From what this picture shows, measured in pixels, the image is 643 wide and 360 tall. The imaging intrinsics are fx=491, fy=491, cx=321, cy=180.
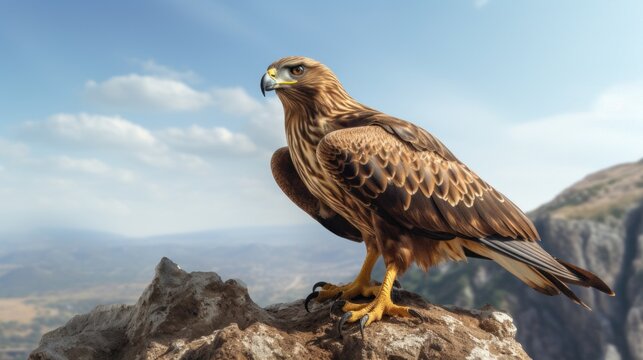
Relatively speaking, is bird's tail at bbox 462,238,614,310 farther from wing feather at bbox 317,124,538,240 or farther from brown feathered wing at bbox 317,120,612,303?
wing feather at bbox 317,124,538,240

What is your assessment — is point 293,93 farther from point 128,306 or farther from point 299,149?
point 128,306

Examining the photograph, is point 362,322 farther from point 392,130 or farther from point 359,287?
point 392,130

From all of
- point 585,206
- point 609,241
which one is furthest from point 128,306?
point 585,206

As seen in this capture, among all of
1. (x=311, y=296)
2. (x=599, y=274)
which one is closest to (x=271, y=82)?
(x=311, y=296)

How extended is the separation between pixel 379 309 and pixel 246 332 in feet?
5.11

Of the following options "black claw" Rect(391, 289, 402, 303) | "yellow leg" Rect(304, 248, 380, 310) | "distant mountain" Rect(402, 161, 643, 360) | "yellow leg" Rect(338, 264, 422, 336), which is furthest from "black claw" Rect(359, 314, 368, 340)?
"distant mountain" Rect(402, 161, 643, 360)

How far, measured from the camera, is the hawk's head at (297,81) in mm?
6559

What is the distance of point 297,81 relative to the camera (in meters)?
6.62

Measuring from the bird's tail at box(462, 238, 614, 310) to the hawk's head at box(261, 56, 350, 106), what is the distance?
282 centimetres

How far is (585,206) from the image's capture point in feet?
431

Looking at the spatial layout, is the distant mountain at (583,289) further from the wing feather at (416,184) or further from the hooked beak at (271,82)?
the hooked beak at (271,82)

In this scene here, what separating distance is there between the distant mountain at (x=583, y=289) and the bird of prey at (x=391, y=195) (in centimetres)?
10118

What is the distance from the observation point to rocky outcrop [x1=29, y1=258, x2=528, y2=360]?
5.03m

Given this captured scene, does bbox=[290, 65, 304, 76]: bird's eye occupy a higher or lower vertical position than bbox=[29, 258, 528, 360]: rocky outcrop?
higher
